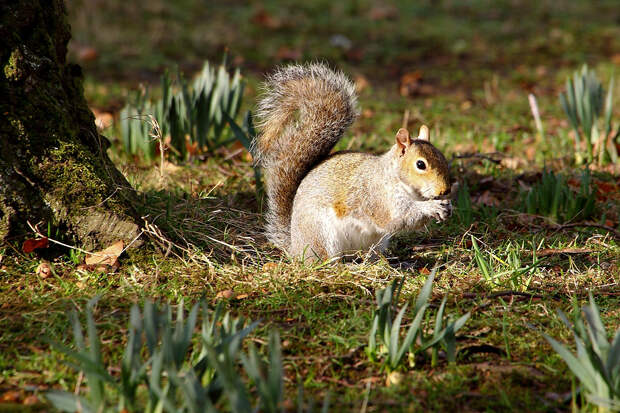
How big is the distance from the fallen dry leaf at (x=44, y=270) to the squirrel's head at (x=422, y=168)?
4.18 ft

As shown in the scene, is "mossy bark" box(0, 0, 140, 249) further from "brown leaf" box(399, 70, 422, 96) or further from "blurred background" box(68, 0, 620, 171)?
"brown leaf" box(399, 70, 422, 96)

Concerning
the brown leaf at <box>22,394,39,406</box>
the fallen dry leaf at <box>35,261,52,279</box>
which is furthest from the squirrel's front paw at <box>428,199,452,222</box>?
the brown leaf at <box>22,394,39,406</box>

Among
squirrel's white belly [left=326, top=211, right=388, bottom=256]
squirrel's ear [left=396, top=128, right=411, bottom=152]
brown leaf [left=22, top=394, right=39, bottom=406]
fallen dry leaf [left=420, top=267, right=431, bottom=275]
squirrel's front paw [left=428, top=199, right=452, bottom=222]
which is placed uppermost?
squirrel's ear [left=396, top=128, right=411, bottom=152]

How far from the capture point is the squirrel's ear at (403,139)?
8.15 ft

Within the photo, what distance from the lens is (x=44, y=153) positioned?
7.75 ft

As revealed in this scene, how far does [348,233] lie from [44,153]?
1.14 metres

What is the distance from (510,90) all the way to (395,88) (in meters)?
0.92

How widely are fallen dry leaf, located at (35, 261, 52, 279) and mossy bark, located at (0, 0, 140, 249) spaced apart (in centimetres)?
14

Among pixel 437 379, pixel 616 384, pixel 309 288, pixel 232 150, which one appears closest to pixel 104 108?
pixel 232 150

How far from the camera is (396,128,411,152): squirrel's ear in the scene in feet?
8.15

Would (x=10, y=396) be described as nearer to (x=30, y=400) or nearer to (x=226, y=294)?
(x=30, y=400)

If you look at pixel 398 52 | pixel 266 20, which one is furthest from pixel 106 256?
pixel 266 20

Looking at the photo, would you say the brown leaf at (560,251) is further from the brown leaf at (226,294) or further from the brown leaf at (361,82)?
the brown leaf at (361,82)

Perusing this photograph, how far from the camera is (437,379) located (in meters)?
1.78
